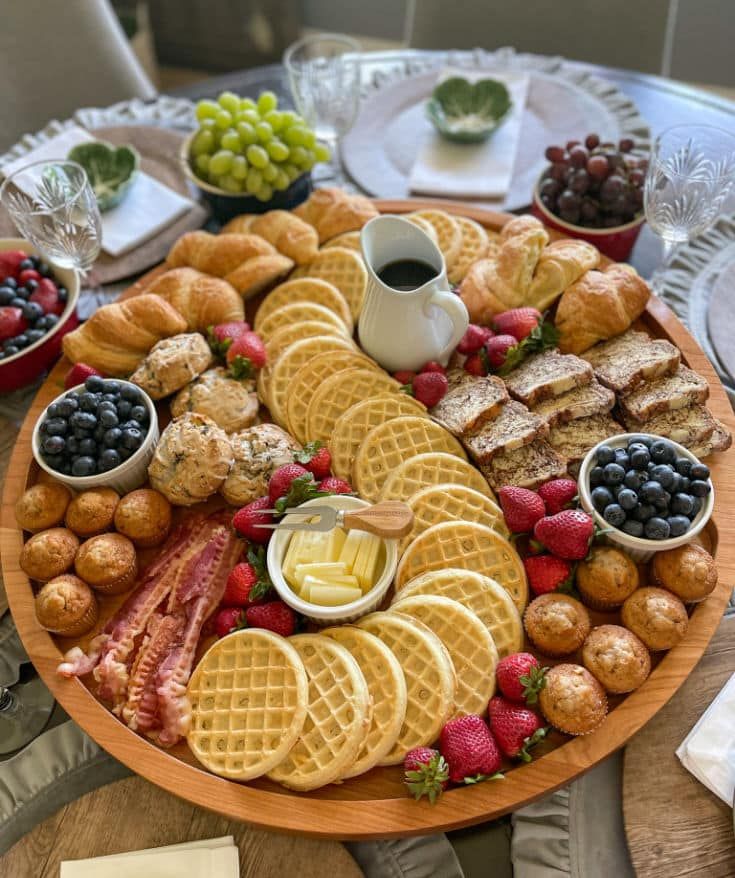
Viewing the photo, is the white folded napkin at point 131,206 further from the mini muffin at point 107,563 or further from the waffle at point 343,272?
the mini muffin at point 107,563

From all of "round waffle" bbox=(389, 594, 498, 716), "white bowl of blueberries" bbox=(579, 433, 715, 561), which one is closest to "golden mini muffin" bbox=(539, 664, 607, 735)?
"round waffle" bbox=(389, 594, 498, 716)

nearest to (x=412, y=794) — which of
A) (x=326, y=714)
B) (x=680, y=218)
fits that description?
(x=326, y=714)

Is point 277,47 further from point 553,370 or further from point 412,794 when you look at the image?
point 412,794

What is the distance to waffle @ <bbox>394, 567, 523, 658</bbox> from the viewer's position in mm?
2061

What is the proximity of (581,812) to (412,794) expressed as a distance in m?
0.47

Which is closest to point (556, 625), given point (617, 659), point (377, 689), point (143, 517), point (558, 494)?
point (617, 659)

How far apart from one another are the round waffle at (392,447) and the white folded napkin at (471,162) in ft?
4.25

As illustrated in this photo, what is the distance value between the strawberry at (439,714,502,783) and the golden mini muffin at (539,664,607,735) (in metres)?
0.17

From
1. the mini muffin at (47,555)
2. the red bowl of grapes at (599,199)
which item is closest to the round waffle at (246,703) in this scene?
the mini muffin at (47,555)

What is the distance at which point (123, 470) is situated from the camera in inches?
91.4

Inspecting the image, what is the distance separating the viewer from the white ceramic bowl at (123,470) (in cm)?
231

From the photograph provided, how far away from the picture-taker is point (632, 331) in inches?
104

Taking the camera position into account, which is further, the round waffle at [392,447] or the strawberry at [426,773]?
the round waffle at [392,447]

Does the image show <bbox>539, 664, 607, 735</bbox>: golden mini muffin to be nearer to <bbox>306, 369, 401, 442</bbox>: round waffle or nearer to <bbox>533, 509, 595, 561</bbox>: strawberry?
<bbox>533, 509, 595, 561</bbox>: strawberry
